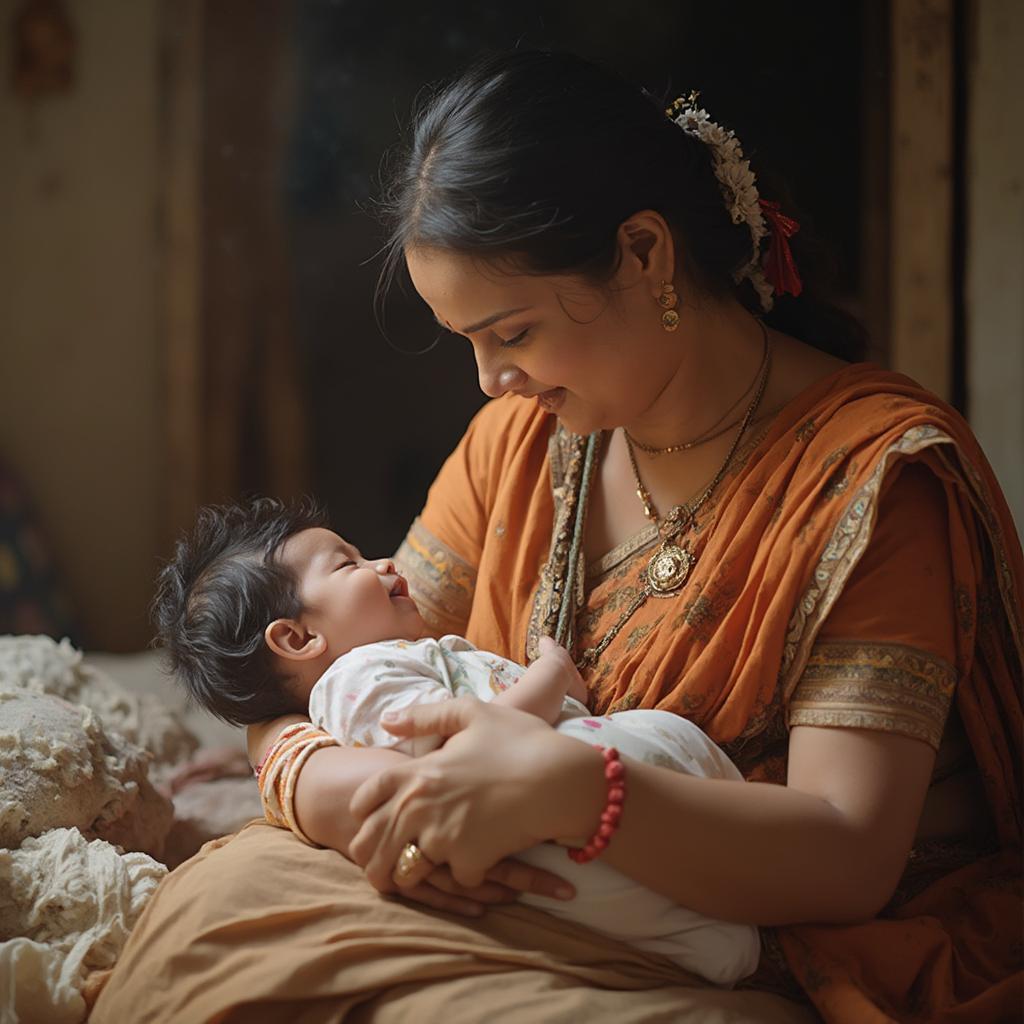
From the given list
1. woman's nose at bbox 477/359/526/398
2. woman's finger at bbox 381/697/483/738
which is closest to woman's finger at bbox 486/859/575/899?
woman's finger at bbox 381/697/483/738

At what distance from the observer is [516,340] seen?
154cm

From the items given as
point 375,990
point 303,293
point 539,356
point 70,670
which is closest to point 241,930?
point 375,990

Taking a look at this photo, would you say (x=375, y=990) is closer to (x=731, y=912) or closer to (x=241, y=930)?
(x=241, y=930)

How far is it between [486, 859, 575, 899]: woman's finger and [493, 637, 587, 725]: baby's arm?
6.9 inches

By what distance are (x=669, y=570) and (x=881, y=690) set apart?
0.35m

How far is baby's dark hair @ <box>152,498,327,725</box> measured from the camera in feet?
5.25

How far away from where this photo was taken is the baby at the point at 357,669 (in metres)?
1.32

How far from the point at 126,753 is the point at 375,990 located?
70 centimetres

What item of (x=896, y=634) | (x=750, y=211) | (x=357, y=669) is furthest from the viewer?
(x=750, y=211)

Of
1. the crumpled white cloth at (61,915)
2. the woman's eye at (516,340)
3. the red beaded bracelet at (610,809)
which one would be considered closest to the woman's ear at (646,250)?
the woman's eye at (516,340)

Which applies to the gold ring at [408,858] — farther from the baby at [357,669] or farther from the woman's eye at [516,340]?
the woman's eye at [516,340]

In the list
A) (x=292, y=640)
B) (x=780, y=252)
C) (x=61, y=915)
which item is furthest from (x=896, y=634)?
(x=61, y=915)

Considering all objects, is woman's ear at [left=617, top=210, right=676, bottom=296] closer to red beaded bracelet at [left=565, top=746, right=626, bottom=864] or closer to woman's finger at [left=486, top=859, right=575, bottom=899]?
red beaded bracelet at [left=565, top=746, right=626, bottom=864]

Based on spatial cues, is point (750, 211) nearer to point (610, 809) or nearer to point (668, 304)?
point (668, 304)
